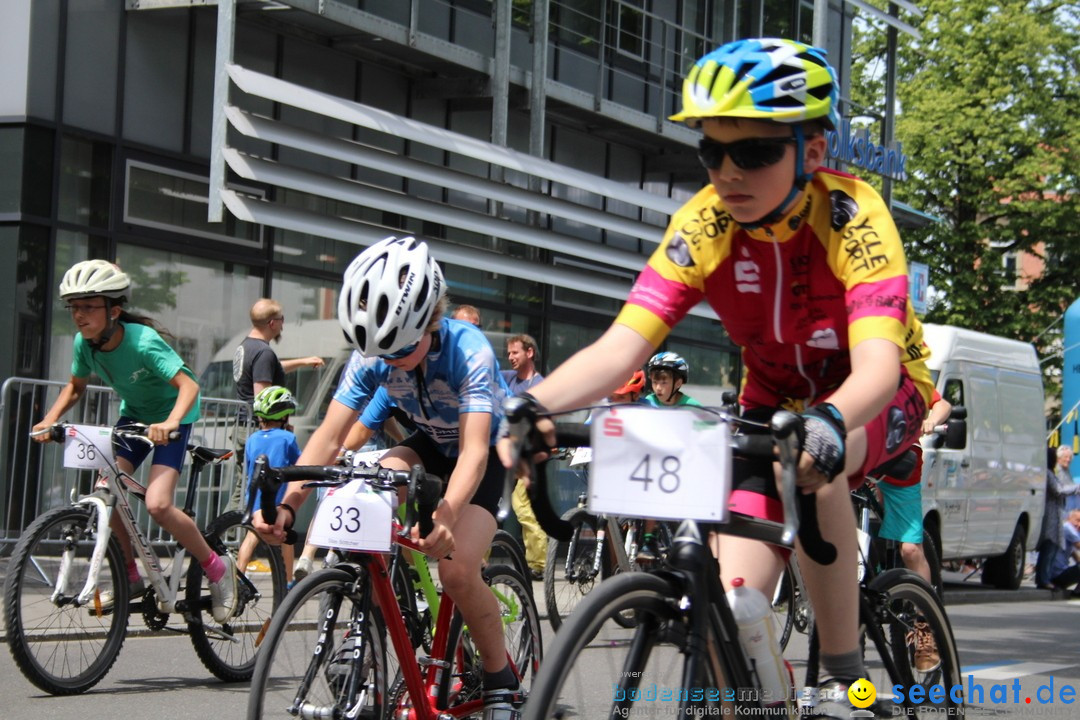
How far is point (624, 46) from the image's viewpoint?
68.8 feet

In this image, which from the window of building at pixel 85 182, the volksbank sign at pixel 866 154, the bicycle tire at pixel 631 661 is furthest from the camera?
the volksbank sign at pixel 866 154

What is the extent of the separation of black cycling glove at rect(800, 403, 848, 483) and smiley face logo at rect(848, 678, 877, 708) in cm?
111

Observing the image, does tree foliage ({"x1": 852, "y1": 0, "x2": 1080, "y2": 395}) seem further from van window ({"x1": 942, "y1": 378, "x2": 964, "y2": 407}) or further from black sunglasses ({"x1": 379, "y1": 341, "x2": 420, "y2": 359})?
black sunglasses ({"x1": 379, "y1": 341, "x2": 420, "y2": 359})

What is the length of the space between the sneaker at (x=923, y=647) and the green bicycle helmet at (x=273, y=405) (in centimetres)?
596

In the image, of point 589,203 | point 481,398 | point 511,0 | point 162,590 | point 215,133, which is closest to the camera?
point 481,398

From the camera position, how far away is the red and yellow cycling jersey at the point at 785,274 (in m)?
3.96

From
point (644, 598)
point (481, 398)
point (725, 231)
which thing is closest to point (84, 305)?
point (481, 398)

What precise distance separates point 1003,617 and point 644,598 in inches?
465

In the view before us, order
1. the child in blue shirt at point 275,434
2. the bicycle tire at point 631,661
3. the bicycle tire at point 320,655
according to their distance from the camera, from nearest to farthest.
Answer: the bicycle tire at point 631,661 < the bicycle tire at point 320,655 < the child in blue shirt at point 275,434

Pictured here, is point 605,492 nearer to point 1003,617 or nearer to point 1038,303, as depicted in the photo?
point 1003,617

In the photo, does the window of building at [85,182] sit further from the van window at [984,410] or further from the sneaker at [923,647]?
the sneaker at [923,647]

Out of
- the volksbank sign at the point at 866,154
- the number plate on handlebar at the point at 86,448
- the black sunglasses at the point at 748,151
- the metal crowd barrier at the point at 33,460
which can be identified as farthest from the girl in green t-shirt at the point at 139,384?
the volksbank sign at the point at 866,154

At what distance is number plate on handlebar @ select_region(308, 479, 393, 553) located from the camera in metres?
4.75

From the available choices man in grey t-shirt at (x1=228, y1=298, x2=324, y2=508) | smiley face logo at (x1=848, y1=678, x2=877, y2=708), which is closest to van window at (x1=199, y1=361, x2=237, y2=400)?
man in grey t-shirt at (x1=228, y1=298, x2=324, y2=508)
